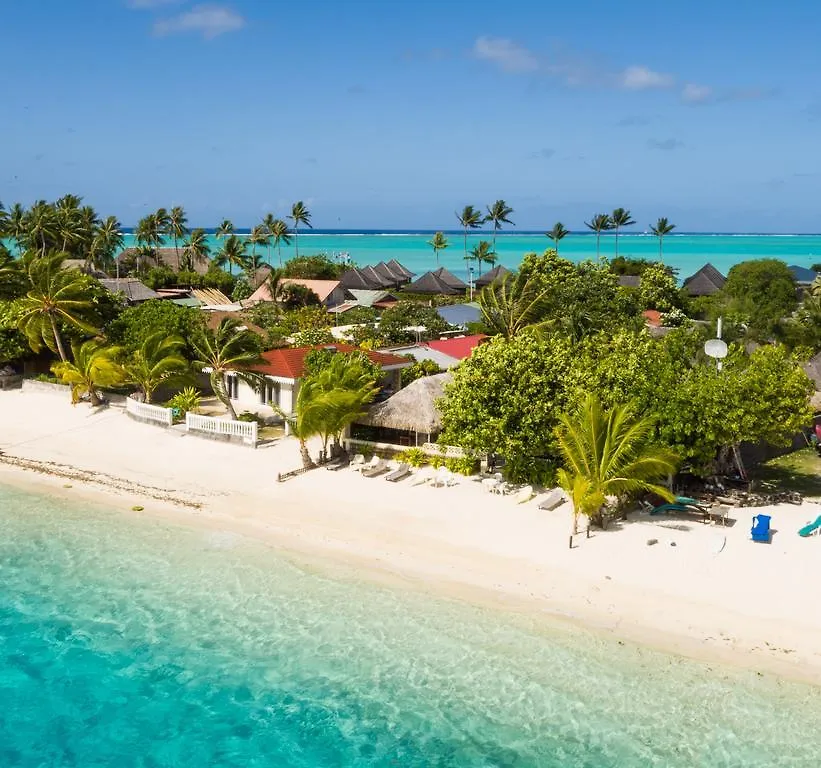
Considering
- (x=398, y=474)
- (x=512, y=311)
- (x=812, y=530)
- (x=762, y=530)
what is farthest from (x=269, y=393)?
(x=812, y=530)

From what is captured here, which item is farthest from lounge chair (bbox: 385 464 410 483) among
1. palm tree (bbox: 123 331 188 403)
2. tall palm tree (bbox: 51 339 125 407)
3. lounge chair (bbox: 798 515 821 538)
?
tall palm tree (bbox: 51 339 125 407)

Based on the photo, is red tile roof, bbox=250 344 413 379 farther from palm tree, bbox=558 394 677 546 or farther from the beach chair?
the beach chair

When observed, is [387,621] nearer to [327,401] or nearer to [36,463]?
[327,401]

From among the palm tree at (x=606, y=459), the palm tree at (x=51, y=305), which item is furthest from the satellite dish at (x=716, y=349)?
the palm tree at (x=51, y=305)

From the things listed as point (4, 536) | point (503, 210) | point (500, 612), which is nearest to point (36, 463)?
point (4, 536)

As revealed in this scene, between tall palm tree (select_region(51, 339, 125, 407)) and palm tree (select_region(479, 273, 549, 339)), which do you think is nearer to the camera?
tall palm tree (select_region(51, 339, 125, 407))

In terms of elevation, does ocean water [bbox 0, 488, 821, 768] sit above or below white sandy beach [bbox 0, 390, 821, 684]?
below
